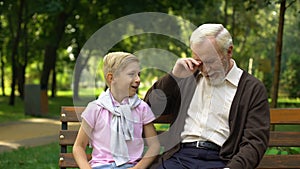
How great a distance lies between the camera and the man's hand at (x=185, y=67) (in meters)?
3.33

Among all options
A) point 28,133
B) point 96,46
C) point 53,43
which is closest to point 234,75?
point 96,46

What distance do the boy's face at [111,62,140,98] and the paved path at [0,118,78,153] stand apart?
5.22 meters

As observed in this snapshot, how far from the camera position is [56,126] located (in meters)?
12.6

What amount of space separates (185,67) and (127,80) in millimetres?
386

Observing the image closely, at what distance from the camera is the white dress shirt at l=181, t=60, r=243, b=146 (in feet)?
11.2

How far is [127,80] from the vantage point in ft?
11.1

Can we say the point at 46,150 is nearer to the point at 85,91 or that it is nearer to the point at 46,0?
the point at 85,91

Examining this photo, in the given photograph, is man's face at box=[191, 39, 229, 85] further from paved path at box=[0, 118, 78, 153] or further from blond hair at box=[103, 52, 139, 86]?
paved path at box=[0, 118, 78, 153]

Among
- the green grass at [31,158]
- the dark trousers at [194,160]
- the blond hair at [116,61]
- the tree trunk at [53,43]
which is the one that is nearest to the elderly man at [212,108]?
the dark trousers at [194,160]

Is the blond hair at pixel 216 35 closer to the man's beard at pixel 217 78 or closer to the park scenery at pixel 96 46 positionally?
the man's beard at pixel 217 78

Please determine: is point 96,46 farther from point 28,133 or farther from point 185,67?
point 28,133

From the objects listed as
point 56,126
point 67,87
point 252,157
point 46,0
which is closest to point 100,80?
point 252,157

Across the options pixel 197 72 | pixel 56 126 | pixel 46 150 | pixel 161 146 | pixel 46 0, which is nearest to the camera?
pixel 197 72

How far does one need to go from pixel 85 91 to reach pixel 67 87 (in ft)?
164
